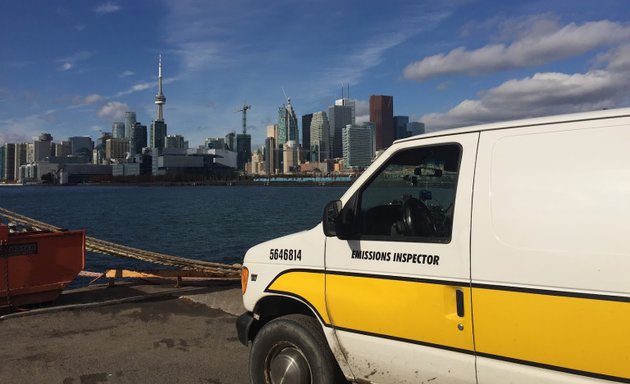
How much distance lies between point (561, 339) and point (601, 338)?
0.19m

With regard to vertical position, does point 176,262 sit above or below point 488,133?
below

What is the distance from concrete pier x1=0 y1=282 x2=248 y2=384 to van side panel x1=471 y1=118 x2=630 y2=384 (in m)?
3.10

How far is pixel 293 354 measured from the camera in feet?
12.8

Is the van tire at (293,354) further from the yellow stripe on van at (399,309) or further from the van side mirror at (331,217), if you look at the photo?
the van side mirror at (331,217)

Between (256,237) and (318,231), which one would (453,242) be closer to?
(318,231)

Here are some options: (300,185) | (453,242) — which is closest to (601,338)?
(453,242)

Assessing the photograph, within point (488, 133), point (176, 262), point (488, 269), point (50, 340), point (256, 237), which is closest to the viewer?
point (488, 269)

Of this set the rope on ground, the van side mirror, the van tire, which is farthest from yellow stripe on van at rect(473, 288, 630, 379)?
the rope on ground

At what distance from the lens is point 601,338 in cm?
247

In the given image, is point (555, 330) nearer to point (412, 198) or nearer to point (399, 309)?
point (399, 309)

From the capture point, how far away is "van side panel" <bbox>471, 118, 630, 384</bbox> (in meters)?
2.47

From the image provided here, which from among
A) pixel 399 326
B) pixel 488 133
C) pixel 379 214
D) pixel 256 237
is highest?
pixel 488 133

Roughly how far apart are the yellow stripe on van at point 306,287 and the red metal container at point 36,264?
532cm

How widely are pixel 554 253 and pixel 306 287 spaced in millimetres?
1859
